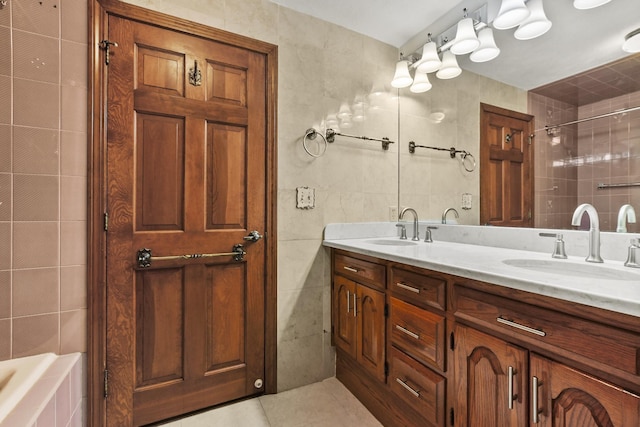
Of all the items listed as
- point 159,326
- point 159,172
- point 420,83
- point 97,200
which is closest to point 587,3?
point 420,83

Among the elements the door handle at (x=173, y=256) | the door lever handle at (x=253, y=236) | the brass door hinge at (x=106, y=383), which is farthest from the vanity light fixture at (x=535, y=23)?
the brass door hinge at (x=106, y=383)

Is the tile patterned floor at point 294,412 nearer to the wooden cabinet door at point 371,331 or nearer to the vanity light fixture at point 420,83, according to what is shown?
the wooden cabinet door at point 371,331

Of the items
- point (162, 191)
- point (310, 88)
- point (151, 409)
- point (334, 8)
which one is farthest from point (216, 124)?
point (151, 409)

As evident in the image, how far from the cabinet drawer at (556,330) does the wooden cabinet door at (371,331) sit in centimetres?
52

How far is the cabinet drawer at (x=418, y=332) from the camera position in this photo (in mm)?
1152

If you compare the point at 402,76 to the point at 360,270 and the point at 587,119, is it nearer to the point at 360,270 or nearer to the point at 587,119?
the point at 587,119

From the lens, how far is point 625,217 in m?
1.18

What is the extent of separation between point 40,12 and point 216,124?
85 centimetres

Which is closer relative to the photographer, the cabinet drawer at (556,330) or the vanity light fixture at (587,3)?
the cabinet drawer at (556,330)

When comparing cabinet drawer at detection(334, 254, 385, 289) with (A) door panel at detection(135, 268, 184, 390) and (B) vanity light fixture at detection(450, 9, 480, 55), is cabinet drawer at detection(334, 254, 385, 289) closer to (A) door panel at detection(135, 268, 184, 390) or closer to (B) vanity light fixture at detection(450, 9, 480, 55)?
(A) door panel at detection(135, 268, 184, 390)

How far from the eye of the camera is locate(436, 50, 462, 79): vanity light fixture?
192 centimetres

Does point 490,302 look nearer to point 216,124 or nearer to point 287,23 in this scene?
point 216,124

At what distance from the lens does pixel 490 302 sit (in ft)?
3.13

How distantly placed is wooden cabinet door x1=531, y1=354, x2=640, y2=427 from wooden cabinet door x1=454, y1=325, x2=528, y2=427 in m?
0.04
